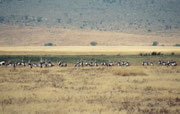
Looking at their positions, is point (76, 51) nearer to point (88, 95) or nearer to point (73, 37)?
point (88, 95)

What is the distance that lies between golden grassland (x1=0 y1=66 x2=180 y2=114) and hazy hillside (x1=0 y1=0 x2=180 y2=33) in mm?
97802

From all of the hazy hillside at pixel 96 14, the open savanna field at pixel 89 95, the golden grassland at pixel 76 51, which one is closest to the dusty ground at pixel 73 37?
the hazy hillside at pixel 96 14

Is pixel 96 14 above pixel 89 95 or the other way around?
above

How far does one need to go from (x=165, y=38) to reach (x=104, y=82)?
89236 millimetres

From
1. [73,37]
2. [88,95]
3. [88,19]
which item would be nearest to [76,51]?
[88,95]

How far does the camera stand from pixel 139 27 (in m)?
127

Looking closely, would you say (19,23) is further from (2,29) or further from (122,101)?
(122,101)

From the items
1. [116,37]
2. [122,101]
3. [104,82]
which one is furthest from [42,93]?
[116,37]

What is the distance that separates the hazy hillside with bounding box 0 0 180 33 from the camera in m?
127

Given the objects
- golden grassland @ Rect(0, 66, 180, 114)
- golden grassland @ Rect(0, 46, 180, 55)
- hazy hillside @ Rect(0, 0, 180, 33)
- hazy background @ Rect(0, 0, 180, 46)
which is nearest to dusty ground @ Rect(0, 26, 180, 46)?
hazy background @ Rect(0, 0, 180, 46)

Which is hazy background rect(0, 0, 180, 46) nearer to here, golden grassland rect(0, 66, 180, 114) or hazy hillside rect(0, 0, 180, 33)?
hazy hillside rect(0, 0, 180, 33)

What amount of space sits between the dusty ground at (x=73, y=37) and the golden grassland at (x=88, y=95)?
7845cm

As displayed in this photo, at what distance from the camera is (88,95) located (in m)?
20.3

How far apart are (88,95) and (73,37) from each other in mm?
91881
